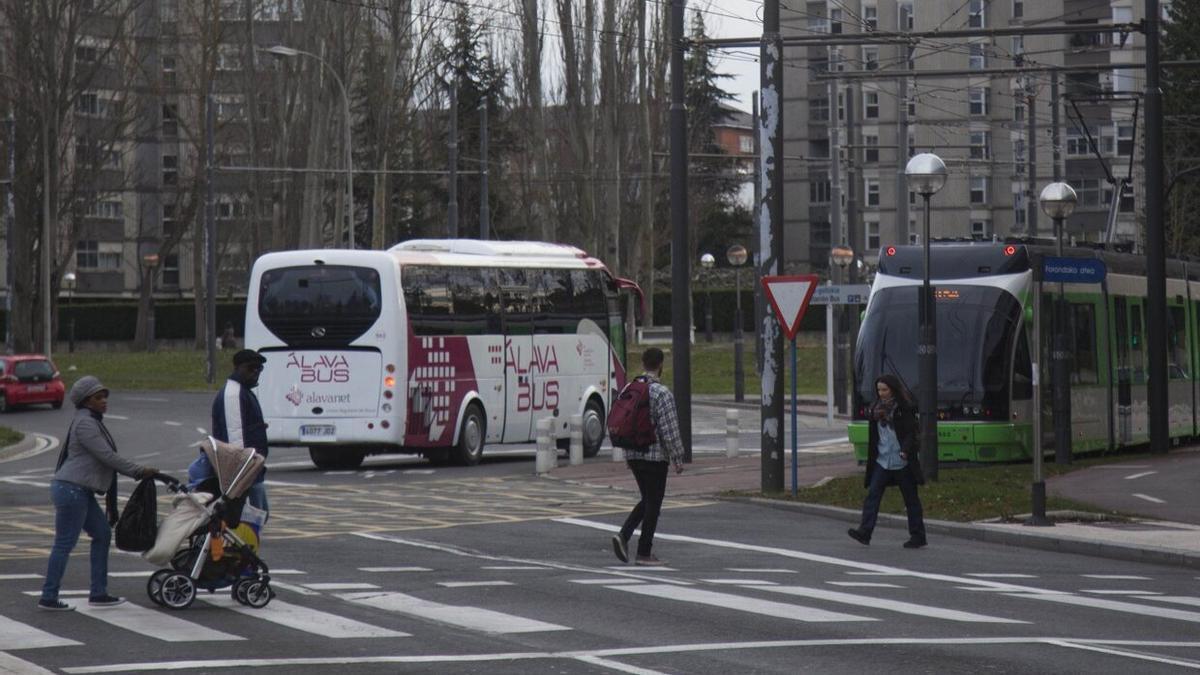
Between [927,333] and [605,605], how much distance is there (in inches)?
416

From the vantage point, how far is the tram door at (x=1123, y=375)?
99.2 feet

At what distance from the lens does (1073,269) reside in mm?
23469

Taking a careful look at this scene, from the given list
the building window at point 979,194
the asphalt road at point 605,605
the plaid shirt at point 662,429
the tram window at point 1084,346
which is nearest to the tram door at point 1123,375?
the tram window at point 1084,346

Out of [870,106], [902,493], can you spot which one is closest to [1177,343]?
[902,493]

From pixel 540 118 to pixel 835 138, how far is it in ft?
90.6

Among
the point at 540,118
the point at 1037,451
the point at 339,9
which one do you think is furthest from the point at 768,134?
the point at 540,118

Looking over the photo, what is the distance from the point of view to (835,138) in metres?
42.8

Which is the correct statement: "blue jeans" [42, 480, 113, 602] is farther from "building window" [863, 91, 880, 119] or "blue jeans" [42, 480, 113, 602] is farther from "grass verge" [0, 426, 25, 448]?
"building window" [863, 91, 880, 119]

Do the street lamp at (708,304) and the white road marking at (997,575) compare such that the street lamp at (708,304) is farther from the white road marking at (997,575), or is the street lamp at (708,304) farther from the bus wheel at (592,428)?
the white road marking at (997,575)

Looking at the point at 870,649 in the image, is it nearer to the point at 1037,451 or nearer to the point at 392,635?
→ the point at 392,635

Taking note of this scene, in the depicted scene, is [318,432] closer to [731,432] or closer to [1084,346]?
[731,432]

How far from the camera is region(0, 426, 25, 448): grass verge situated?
123ft

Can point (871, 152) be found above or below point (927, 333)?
above

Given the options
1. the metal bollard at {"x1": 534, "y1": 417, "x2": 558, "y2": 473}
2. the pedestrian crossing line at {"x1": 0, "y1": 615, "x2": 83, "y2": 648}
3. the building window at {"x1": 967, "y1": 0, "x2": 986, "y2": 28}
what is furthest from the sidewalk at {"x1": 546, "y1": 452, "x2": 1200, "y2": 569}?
the building window at {"x1": 967, "y1": 0, "x2": 986, "y2": 28}
